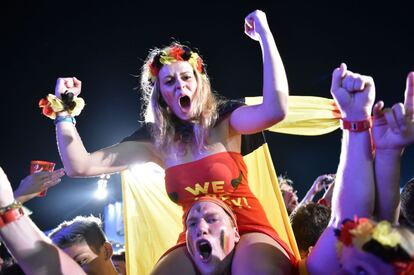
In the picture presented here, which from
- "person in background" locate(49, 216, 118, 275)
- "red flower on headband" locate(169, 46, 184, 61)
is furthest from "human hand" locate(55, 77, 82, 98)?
"person in background" locate(49, 216, 118, 275)

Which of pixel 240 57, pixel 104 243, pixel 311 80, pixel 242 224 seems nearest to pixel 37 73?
pixel 240 57

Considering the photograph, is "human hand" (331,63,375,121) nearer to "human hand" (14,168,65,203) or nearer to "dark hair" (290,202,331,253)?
"dark hair" (290,202,331,253)

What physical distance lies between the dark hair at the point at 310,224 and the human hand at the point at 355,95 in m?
1.09

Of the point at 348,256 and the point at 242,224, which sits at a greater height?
the point at 348,256

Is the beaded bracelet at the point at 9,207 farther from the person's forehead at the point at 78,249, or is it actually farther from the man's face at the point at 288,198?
the man's face at the point at 288,198

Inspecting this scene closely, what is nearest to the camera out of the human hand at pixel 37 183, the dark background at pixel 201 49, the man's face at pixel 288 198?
the human hand at pixel 37 183

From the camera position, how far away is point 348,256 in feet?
4.86

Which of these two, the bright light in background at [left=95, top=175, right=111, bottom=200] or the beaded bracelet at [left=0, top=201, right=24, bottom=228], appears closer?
the beaded bracelet at [left=0, top=201, right=24, bottom=228]

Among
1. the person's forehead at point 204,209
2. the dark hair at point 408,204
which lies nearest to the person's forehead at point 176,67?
the person's forehead at point 204,209

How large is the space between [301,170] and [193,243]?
7226 millimetres

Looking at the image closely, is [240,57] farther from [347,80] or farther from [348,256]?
[348,256]

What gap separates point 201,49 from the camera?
7809mm

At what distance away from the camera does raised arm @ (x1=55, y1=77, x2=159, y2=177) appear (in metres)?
2.33

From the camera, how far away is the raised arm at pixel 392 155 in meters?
1.79
